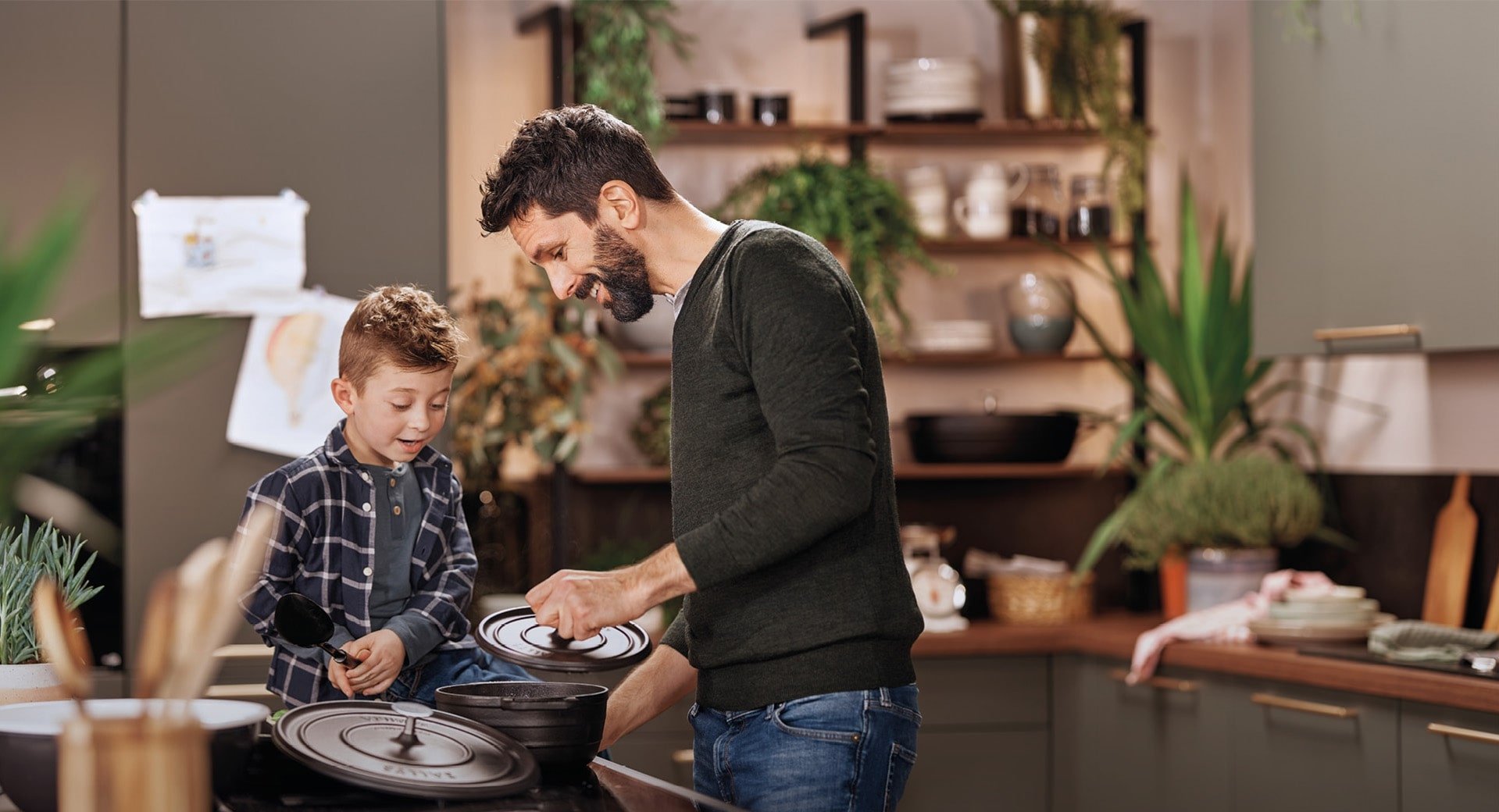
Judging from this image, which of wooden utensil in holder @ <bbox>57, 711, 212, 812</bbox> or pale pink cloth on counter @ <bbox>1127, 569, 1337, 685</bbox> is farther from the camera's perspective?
pale pink cloth on counter @ <bbox>1127, 569, 1337, 685</bbox>

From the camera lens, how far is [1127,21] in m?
3.94

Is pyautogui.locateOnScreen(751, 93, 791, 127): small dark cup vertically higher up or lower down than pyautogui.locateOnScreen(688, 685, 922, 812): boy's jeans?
higher up

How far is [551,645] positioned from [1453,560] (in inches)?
88.6

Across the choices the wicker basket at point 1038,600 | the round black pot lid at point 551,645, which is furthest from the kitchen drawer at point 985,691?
the round black pot lid at point 551,645

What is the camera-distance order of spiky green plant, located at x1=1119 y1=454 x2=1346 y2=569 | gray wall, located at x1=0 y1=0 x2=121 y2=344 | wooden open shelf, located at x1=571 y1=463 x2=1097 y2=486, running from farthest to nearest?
1. wooden open shelf, located at x1=571 y1=463 x2=1097 y2=486
2. spiky green plant, located at x1=1119 y1=454 x2=1346 y2=569
3. gray wall, located at x1=0 y1=0 x2=121 y2=344

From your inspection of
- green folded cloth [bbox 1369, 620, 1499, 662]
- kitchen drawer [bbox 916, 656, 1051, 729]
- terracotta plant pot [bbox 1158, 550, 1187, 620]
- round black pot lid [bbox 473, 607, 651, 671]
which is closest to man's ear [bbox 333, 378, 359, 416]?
round black pot lid [bbox 473, 607, 651, 671]

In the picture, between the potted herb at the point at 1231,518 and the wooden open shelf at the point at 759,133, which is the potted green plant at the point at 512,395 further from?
the potted herb at the point at 1231,518

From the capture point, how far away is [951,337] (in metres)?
3.75

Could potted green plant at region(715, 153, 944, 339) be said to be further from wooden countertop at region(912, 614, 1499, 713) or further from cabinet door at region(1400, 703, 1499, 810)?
cabinet door at region(1400, 703, 1499, 810)

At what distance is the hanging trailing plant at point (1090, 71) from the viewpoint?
12.1 ft

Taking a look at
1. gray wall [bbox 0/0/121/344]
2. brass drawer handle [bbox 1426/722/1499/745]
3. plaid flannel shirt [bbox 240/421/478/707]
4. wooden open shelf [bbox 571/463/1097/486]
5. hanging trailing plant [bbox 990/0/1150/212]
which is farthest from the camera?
hanging trailing plant [bbox 990/0/1150/212]

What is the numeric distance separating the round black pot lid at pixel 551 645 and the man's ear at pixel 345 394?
467 mm

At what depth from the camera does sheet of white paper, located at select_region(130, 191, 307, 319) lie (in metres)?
2.79

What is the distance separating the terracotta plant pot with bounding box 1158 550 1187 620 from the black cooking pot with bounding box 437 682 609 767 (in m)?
2.37
